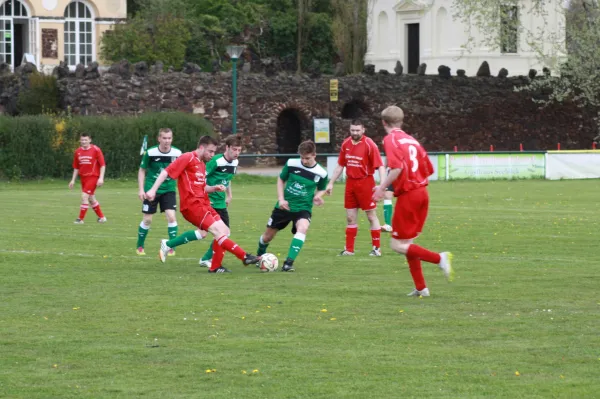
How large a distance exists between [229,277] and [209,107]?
130 feet

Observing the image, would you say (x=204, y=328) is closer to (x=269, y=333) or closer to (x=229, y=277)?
(x=269, y=333)

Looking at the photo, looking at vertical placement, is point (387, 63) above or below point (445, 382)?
above

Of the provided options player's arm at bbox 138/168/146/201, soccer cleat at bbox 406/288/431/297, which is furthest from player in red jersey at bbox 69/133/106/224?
soccer cleat at bbox 406/288/431/297

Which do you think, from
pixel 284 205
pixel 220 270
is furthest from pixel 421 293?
pixel 220 270

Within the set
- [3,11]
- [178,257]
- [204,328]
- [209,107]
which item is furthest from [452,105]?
[204,328]

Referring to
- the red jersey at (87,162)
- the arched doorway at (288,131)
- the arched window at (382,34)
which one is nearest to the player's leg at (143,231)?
the red jersey at (87,162)

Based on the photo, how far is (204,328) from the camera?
10969mm

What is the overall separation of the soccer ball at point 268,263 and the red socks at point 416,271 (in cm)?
295

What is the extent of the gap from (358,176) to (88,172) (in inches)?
362

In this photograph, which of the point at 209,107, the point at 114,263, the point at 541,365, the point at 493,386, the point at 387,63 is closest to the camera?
the point at 493,386

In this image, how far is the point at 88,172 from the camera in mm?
25781

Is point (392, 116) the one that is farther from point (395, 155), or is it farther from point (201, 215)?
point (201, 215)

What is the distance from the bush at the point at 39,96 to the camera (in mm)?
50250

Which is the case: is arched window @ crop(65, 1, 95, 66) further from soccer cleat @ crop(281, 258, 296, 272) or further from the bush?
soccer cleat @ crop(281, 258, 296, 272)
